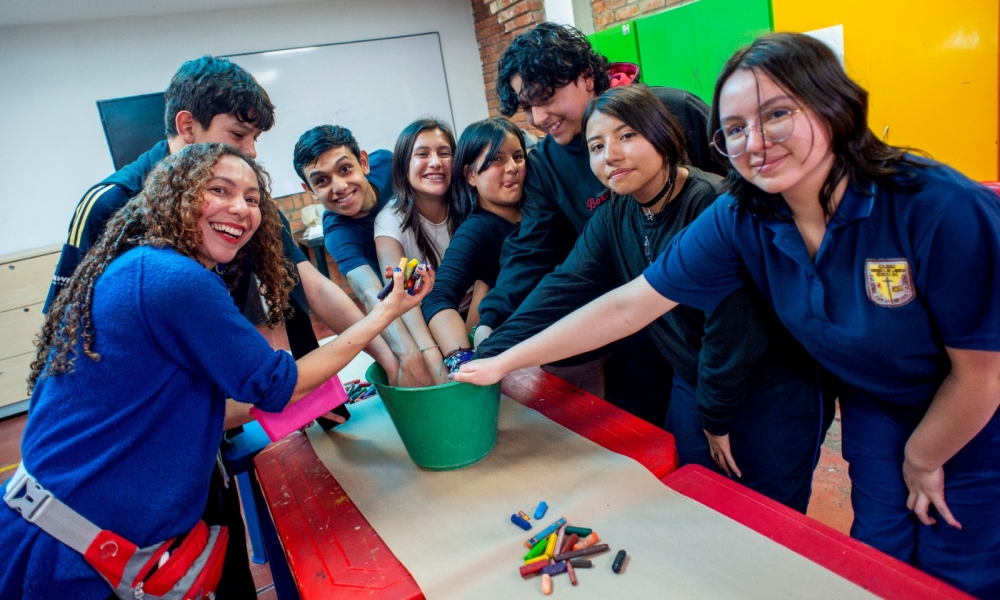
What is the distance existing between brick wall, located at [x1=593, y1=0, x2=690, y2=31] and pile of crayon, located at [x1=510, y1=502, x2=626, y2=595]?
3632 mm

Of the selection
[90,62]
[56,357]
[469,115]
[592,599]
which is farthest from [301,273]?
[469,115]

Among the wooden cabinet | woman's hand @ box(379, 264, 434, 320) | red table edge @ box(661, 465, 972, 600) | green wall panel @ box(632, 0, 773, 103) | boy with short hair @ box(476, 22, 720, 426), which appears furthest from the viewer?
the wooden cabinet

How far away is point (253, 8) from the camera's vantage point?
5.55 meters

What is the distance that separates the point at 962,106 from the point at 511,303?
218 cm

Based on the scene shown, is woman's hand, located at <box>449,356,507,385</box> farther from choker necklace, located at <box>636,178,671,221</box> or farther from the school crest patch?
the school crest patch

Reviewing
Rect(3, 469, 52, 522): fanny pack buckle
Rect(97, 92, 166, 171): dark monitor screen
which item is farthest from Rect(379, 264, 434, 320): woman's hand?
Rect(97, 92, 166, 171): dark monitor screen

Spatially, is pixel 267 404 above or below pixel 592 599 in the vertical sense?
above

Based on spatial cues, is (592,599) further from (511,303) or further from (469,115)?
(469,115)

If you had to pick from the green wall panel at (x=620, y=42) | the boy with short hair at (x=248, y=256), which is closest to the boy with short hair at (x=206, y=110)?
the boy with short hair at (x=248, y=256)

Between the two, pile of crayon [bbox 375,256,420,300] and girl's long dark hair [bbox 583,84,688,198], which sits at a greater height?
girl's long dark hair [bbox 583,84,688,198]

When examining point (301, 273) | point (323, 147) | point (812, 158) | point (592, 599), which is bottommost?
point (592, 599)

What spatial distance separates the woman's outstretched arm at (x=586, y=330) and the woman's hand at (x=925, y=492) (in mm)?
482

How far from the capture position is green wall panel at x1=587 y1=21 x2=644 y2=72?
395 cm

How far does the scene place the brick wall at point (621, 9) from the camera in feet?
12.7
